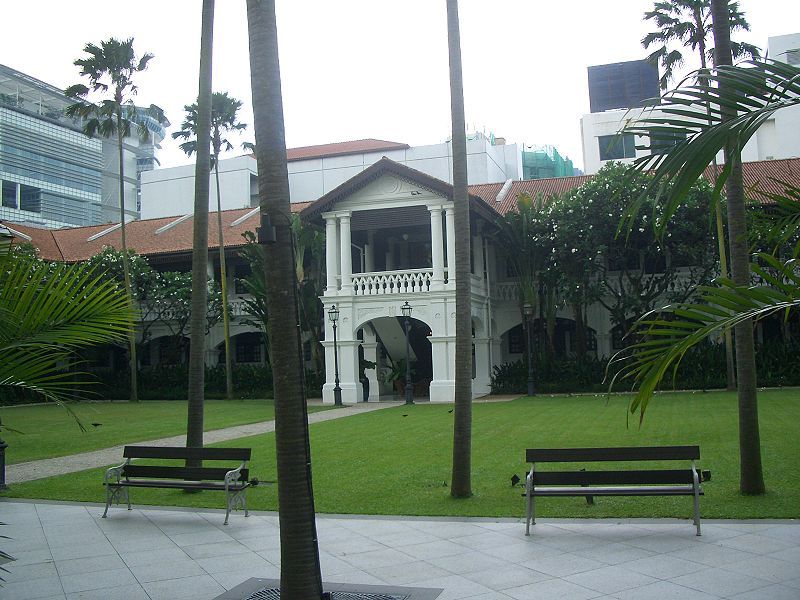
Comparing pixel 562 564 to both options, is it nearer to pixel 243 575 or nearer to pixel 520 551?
pixel 520 551

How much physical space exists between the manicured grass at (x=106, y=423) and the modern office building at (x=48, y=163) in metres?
47.3

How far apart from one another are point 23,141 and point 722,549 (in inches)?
3134

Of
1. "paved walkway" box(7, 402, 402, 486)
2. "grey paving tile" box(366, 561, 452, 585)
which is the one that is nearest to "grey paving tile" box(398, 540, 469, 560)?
"grey paving tile" box(366, 561, 452, 585)

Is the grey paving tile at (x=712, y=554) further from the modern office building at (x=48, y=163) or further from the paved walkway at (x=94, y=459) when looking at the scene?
the modern office building at (x=48, y=163)

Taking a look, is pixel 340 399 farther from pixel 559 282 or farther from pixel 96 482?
pixel 96 482

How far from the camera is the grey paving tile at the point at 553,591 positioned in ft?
18.8

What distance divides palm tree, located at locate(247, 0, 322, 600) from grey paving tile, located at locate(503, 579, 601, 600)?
5.23ft

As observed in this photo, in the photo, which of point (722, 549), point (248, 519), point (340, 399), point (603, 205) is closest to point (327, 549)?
point (248, 519)

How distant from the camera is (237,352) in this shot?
38344 mm

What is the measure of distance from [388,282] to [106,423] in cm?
1091

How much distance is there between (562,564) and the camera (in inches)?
261

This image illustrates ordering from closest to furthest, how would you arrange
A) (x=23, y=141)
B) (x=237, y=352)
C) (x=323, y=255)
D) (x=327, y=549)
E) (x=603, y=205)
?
(x=327, y=549) → (x=603, y=205) → (x=323, y=255) → (x=237, y=352) → (x=23, y=141)

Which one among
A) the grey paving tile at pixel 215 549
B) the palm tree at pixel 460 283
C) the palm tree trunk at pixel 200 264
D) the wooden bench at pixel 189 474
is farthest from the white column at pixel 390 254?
the grey paving tile at pixel 215 549

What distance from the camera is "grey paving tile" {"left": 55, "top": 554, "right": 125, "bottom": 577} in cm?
714
